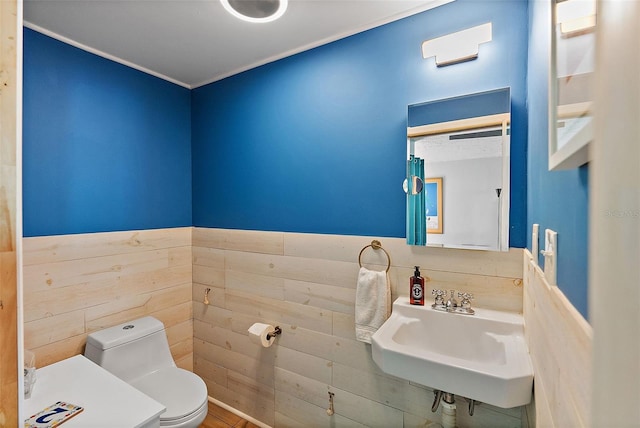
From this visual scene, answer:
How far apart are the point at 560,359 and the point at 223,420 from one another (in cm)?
231

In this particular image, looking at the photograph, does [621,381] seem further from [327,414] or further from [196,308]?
[196,308]

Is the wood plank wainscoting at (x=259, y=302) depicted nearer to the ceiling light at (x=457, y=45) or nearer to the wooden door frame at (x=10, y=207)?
the ceiling light at (x=457, y=45)

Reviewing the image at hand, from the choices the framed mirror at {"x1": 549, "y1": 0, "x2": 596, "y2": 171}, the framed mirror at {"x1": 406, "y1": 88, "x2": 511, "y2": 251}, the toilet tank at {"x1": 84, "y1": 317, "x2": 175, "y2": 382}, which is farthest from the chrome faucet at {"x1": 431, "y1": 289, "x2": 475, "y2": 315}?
the toilet tank at {"x1": 84, "y1": 317, "x2": 175, "y2": 382}

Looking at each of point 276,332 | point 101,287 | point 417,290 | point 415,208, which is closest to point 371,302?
point 417,290

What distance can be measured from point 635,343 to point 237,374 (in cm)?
244

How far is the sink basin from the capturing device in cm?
103

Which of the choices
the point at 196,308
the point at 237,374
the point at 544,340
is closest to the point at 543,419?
the point at 544,340

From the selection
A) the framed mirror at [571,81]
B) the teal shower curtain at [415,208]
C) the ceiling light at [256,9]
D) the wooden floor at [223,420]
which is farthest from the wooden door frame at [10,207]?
the wooden floor at [223,420]

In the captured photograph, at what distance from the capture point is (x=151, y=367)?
6.56ft

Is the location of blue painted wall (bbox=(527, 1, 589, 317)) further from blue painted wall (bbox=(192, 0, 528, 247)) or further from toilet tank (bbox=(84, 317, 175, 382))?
toilet tank (bbox=(84, 317, 175, 382))

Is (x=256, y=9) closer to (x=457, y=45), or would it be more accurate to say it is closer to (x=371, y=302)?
(x=457, y=45)

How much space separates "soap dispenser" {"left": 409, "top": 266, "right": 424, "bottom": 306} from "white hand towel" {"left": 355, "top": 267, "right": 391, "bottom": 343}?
0.12 meters

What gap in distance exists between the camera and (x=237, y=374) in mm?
2223

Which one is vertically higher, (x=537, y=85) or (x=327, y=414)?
(x=537, y=85)
